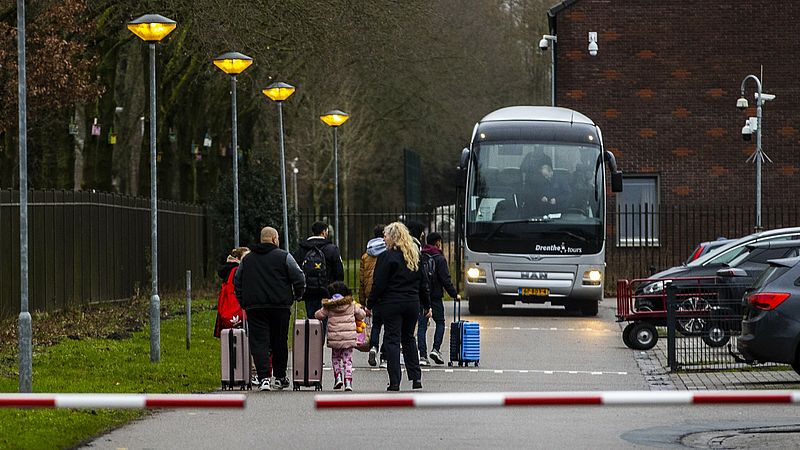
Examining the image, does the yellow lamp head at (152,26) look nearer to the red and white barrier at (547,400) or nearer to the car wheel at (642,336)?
the car wheel at (642,336)

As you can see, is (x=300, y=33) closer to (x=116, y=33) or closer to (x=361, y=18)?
(x=361, y=18)

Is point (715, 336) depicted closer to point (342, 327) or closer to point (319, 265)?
point (319, 265)

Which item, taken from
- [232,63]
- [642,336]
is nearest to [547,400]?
[642,336]

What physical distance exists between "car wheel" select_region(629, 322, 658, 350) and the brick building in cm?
2016

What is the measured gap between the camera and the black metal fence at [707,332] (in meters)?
19.2

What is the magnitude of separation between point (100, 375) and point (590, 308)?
1681 centimetres

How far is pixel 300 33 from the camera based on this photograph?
35.0 metres

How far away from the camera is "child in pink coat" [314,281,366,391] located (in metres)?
16.8

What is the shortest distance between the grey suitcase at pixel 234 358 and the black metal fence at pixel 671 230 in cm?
2628

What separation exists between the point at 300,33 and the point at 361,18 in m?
1.58

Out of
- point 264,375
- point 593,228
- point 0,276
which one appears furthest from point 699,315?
point 593,228

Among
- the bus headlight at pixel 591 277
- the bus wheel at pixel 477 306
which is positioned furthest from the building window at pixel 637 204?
the bus headlight at pixel 591 277

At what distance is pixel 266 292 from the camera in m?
16.5

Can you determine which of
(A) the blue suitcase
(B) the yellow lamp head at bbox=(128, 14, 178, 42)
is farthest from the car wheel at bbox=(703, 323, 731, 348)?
(B) the yellow lamp head at bbox=(128, 14, 178, 42)
